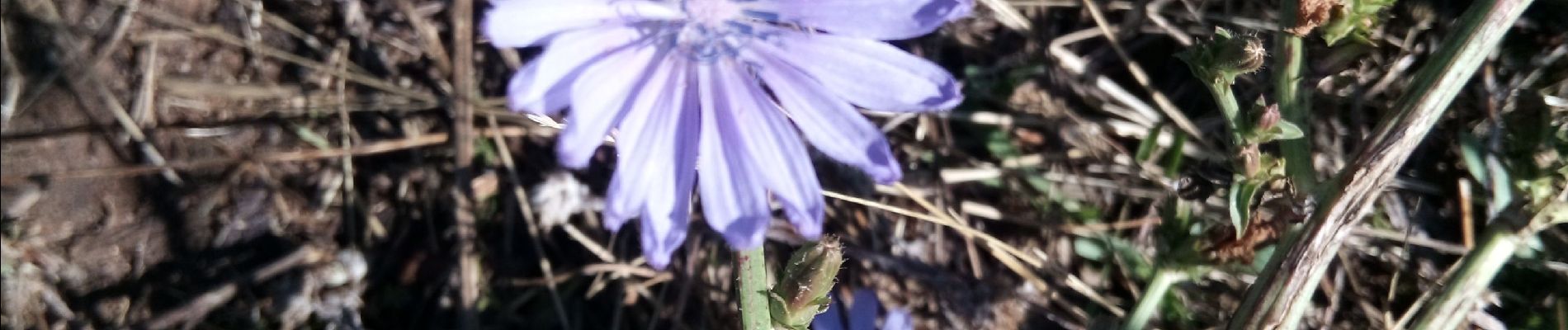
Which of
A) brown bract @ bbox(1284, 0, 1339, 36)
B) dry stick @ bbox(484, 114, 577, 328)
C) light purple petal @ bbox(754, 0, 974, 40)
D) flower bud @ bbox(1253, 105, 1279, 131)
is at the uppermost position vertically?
brown bract @ bbox(1284, 0, 1339, 36)

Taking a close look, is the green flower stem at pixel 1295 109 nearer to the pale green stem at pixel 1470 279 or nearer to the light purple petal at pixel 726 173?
the pale green stem at pixel 1470 279

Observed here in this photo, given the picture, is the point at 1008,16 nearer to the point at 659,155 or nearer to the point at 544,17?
the point at 659,155

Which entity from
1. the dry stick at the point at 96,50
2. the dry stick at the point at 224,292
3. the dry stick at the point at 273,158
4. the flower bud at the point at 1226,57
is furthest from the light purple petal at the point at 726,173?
the dry stick at the point at 96,50

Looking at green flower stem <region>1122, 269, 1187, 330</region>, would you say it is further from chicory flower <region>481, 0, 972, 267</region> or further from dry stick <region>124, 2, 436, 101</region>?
dry stick <region>124, 2, 436, 101</region>

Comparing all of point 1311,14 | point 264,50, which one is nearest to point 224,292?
point 264,50

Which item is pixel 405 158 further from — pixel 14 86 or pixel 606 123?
pixel 606 123

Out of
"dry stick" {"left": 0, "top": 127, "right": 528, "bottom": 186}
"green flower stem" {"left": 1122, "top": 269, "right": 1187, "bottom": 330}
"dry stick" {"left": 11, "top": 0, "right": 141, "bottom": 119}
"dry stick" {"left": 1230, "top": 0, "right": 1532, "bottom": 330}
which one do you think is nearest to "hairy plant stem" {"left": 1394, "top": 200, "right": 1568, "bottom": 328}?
"dry stick" {"left": 1230, "top": 0, "right": 1532, "bottom": 330}

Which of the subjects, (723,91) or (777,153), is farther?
(723,91)
